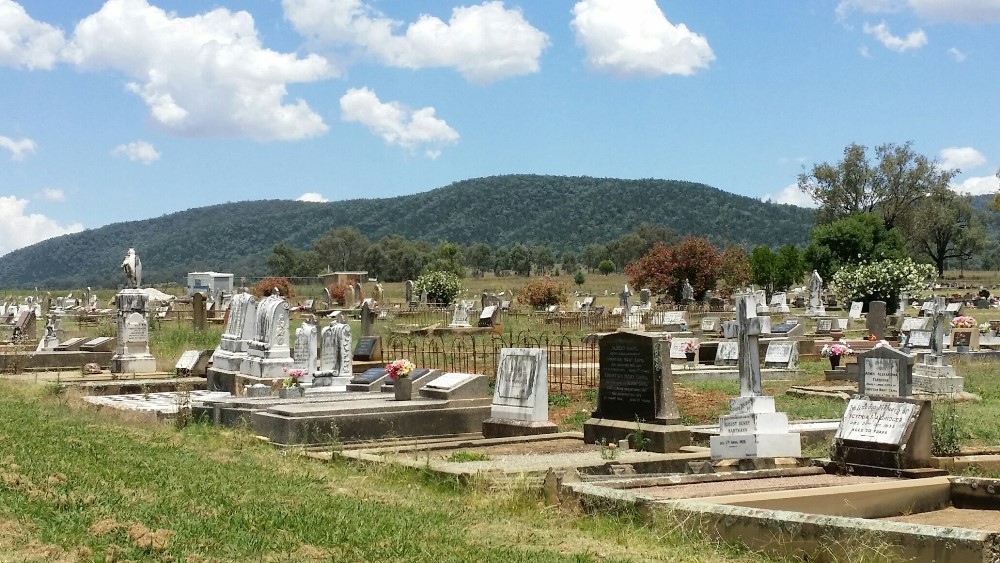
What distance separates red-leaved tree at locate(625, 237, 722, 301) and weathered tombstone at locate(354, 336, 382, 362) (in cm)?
3375

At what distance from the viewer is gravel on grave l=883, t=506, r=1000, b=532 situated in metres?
8.40

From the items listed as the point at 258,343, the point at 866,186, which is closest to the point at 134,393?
the point at 258,343

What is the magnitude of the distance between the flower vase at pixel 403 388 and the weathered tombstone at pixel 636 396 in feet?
9.35

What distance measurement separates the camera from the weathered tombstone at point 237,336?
2152 centimetres

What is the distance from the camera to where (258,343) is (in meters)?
20.6

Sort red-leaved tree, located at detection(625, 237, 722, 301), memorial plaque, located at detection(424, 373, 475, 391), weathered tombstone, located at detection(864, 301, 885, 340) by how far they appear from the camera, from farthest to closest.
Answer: red-leaved tree, located at detection(625, 237, 722, 301) → weathered tombstone, located at detection(864, 301, 885, 340) → memorial plaque, located at detection(424, 373, 475, 391)

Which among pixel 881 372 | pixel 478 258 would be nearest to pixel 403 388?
pixel 881 372

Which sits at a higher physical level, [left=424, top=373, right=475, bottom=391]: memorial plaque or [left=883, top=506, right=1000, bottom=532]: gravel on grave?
[left=424, top=373, right=475, bottom=391]: memorial plaque

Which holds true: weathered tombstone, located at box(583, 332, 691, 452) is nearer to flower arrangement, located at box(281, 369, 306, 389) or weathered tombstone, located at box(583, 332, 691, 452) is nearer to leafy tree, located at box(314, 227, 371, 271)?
flower arrangement, located at box(281, 369, 306, 389)

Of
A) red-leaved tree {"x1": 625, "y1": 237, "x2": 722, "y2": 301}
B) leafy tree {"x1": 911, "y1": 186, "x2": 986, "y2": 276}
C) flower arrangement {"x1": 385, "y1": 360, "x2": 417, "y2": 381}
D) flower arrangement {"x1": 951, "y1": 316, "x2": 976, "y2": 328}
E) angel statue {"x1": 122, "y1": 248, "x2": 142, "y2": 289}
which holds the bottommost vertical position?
flower arrangement {"x1": 385, "y1": 360, "x2": 417, "y2": 381}

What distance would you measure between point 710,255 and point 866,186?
102 feet

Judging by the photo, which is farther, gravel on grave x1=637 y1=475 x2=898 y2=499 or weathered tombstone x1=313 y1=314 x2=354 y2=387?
weathered tombstone x1=313 y1=314 x2=354 y2=387

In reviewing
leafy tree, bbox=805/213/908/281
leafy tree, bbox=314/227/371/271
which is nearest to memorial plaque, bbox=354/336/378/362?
leafy tree, bbox=805/213/908/281

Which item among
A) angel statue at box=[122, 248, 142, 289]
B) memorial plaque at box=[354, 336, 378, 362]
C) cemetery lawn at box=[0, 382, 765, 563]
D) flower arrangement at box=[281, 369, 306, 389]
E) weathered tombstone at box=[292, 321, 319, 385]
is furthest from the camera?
angel statue at box=[122, 248, 142, 289]
